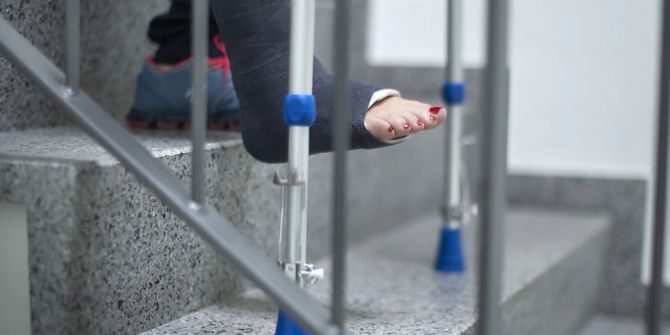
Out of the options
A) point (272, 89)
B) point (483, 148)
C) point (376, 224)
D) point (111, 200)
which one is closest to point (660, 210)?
point (483, 148)

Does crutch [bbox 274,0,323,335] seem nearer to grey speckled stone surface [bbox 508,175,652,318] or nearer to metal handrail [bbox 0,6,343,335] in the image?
metal handrail [bbox 0,6,343,335]

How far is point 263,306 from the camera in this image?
47.1 inches

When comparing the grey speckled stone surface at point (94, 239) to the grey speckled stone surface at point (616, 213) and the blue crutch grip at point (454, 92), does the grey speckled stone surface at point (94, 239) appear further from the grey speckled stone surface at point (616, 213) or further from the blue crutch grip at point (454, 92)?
the grey speckled stone surface at point (616, 213)

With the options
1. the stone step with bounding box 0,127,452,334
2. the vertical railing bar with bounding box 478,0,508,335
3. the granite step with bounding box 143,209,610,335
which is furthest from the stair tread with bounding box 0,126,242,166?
the vertical railing bar with bounding box 478,0,508,335

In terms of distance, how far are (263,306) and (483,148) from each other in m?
0.55

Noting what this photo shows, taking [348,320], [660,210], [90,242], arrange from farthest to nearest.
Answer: [348,320]
[90,242]
[660,210]

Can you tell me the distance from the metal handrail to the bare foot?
221 millimetres

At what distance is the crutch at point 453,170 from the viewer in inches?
57.1

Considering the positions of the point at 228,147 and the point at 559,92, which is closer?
the point at 228,147

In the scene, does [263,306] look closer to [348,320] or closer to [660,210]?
[348,320]

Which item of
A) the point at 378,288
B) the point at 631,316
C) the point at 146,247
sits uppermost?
the point at 146,247

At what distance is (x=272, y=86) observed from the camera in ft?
3.34

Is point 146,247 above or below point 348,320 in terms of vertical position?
above

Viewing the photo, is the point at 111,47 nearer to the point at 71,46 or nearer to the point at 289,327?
the point at 71,46
